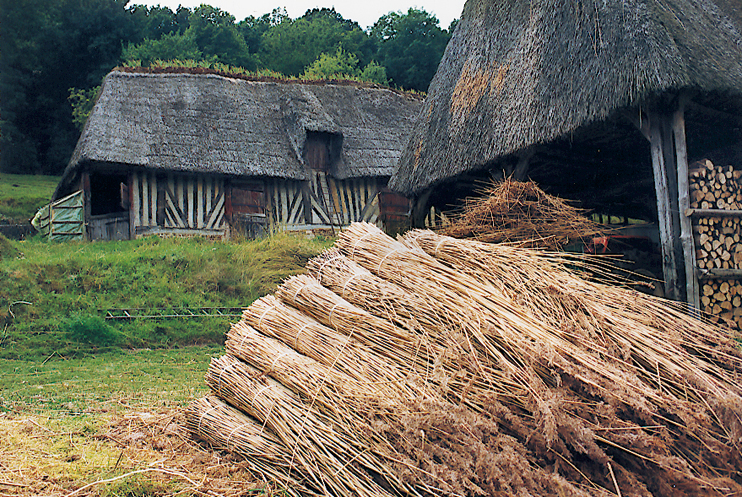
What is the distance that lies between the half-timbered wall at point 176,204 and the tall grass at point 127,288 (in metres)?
2.09

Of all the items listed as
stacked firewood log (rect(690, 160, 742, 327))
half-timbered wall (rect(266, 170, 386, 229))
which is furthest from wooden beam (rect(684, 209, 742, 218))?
half-timbered wall (rect(266, 170, 386, 229))

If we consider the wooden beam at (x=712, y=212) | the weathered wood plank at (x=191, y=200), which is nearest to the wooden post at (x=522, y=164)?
the wooden beam at (x=712, y=212)

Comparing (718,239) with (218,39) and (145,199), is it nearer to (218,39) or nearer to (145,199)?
(145,199)

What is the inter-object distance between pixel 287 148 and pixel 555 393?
1370cm

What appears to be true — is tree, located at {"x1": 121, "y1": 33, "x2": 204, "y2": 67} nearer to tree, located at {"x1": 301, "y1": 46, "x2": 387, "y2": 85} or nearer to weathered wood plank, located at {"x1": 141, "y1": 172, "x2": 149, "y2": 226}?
tree, located at {"x1": 301, "y1": 46, "x2": 387, "y2": 85}

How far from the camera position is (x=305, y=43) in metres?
33.6

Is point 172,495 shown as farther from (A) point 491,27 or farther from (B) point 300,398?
(A) point 491,27

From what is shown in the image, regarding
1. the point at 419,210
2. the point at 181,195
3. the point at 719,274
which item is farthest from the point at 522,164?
the point at 181,195

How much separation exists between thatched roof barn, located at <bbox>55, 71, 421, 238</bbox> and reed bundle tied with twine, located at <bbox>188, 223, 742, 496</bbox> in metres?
11.3

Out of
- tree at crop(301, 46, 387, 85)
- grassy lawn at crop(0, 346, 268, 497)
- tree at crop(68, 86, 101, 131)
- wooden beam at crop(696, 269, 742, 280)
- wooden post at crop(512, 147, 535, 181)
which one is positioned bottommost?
grassy lawn at crop(0, 346, 268, 497)

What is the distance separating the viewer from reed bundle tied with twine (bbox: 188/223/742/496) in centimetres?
227

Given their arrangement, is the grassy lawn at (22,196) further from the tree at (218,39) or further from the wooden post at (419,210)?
the wooden post at (419,210)

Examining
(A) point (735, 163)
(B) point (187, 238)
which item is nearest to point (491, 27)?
(A) point (735, 163)

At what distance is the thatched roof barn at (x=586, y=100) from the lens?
5.29 m
